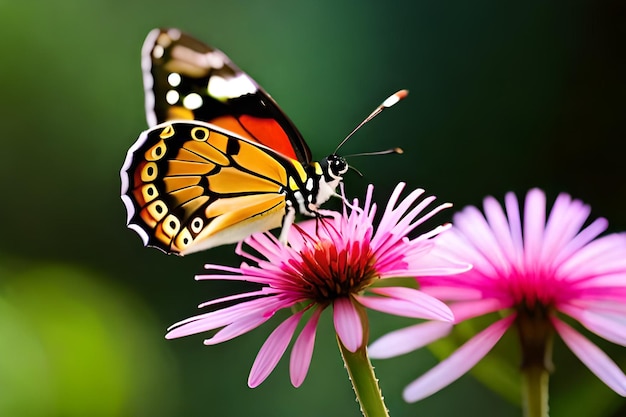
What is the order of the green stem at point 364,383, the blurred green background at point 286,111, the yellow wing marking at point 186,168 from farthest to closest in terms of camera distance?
the blurred green background at point 286,111 < the yellow wing marking at point 186,168 < the green stem at point 364,383

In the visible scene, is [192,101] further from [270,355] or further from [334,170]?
[270,355]

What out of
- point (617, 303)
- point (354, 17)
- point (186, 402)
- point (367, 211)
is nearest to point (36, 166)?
point (186, 402)

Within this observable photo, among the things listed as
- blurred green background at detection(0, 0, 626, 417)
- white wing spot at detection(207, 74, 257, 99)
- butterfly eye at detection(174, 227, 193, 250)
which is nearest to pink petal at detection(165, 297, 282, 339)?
butterfly eye at detection(174, 227, 193, 250)

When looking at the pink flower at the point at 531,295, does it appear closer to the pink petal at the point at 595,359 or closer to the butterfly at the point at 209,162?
the pink petal at the point at 595,359

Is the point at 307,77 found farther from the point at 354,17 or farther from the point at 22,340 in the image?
the point at 22,340

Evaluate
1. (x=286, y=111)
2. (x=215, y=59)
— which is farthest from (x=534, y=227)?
(x=286, y=111)

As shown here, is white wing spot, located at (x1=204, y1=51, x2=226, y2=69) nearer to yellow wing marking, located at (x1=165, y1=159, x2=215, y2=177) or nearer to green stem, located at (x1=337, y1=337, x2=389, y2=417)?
yellow wing marking, located at (x1=165, y1=159, x2=215, y2=177)

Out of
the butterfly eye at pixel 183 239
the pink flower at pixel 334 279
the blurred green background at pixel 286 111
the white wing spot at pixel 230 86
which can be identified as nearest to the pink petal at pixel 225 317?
the pink flower at pixel 334 279
